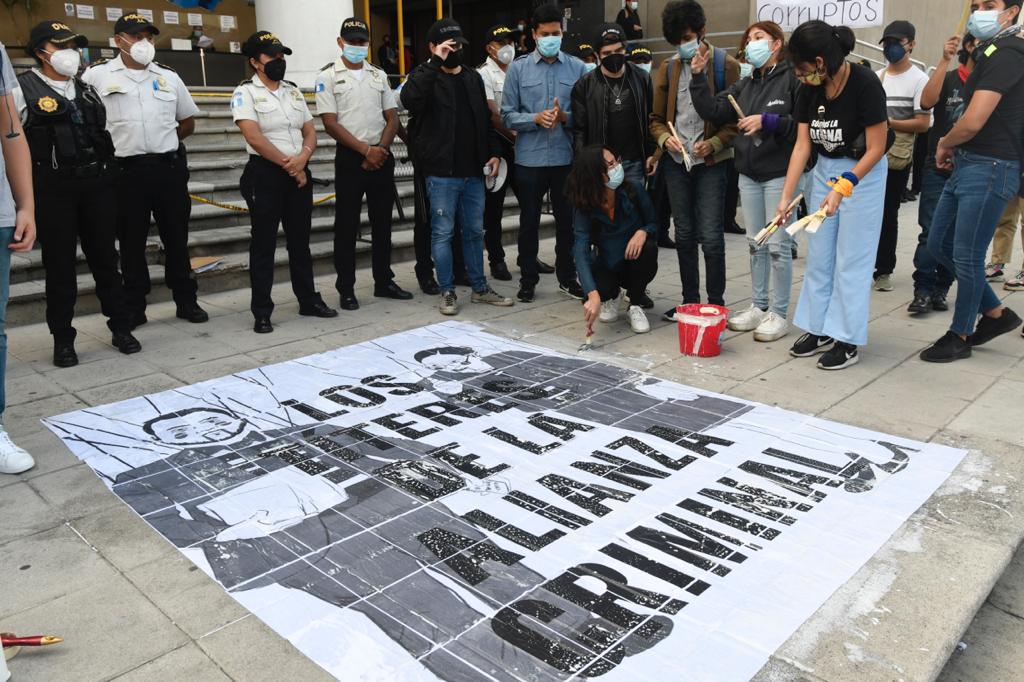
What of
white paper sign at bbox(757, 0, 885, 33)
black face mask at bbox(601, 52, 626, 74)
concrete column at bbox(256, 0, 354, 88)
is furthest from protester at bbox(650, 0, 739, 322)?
concrete column at bbox(256, 0, 354, 88)

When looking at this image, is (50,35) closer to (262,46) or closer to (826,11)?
(262,46)

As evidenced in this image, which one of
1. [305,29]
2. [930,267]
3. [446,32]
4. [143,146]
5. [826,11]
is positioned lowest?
[930,267]

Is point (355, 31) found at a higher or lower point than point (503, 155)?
higher

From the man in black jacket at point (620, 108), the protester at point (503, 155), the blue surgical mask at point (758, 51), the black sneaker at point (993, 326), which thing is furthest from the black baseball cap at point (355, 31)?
the black sneaker at point (993, 326)

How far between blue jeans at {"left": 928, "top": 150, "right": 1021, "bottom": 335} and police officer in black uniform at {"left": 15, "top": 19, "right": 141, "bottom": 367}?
15.2 ft

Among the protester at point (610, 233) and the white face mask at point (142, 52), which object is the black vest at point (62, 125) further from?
the protester at point (610, 233)

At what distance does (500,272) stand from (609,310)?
1599 millimetres

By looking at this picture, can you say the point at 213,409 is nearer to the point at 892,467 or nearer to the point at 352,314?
the point at 352,314

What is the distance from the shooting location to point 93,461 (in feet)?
11.5

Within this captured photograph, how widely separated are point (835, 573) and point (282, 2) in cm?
929

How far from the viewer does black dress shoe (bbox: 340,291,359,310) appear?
6012 mm

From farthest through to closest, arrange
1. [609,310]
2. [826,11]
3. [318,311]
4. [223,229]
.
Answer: [223,229] → [826,11] → [318,311] → [609,310]

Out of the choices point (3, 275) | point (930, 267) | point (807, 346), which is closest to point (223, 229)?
point (3, 275)

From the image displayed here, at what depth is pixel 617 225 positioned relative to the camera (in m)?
5.25
